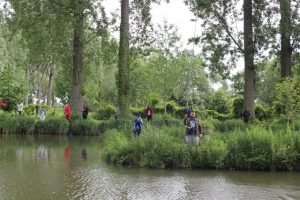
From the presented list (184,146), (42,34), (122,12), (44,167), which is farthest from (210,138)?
(42,34)

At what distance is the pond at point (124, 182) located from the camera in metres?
11.9

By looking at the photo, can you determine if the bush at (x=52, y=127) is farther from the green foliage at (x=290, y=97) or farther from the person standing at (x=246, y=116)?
the green foliage at (x=290, y=97)

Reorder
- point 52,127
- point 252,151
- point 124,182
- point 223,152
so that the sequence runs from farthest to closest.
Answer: point 52,127 < point 223,152 < point 252,151 < point 124,182

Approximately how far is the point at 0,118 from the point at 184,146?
2202 cm

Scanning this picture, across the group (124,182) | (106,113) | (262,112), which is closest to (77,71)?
(106,113)

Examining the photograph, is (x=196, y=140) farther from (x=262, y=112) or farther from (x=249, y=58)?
(x=262, y=112)

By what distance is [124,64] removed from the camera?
93.4 ft

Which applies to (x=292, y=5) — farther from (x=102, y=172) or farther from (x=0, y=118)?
(x=0, y=118)

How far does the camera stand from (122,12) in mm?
28938

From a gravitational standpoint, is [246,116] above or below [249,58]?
below

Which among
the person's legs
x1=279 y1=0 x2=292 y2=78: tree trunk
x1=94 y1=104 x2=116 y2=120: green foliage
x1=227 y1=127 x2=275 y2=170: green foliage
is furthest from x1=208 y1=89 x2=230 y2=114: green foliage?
x1=227 y1=127 x2=275 y2=170: green foliage

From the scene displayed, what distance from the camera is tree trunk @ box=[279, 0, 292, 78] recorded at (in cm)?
2817

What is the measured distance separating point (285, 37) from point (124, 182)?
731 inches

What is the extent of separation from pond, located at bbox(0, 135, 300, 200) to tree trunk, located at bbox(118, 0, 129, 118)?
33.1ft
